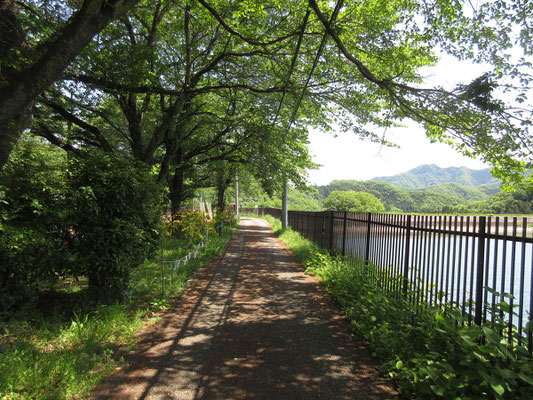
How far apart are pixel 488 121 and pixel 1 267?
7.35m

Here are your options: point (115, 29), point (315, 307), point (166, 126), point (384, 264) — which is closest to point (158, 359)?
point (315, 307)

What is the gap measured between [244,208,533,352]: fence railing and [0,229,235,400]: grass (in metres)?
4.10

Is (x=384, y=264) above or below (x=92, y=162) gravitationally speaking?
below

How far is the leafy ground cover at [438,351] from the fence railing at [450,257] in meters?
0.18

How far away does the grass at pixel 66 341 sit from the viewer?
2.67 metres

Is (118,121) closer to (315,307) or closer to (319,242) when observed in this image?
(319,242)

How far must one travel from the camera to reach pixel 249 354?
367 centimetres

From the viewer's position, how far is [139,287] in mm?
5684

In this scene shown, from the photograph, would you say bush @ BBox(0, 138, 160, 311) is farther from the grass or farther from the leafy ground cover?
the leafy ground cover

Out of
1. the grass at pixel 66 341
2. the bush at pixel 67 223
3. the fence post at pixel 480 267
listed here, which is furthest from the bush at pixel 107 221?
the fence post at pixel 480 267

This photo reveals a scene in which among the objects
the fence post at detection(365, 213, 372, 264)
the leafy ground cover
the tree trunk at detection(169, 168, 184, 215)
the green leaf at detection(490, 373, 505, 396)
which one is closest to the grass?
the leafy ground cover

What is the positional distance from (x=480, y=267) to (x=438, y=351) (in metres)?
1.07

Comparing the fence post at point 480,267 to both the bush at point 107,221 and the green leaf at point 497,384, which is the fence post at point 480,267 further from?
the bush at point 107,221

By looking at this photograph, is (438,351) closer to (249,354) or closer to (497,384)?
(497,384)
